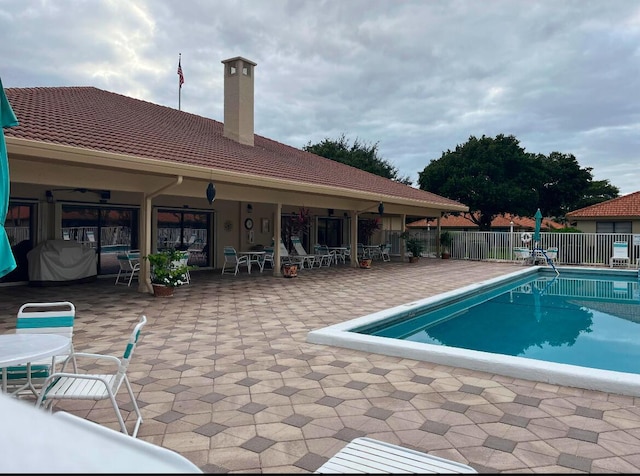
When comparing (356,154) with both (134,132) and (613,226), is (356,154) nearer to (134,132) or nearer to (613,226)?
(613,226)

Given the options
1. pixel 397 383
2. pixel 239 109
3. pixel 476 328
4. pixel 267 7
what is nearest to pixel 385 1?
pixel 267 7

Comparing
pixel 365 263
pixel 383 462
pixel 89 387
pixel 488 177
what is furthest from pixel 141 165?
pixel 488 177

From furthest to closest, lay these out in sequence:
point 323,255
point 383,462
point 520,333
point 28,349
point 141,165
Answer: point 323,255 < point 141,165 < point 520,333 < point 28,349 < point 383,462

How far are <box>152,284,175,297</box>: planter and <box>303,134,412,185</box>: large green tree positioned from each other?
26.1 m

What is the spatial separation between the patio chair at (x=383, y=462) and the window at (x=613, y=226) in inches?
984

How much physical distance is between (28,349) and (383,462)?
2.49 metres

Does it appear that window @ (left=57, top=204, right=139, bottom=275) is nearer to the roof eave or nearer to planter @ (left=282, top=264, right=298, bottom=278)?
the roof eave

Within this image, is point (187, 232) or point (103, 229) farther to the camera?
point (187, 232)

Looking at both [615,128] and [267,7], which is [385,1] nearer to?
[267,7]

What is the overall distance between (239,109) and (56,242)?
7.29 metres

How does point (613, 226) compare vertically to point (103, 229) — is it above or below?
above

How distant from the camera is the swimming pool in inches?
171

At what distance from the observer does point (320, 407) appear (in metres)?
3.55

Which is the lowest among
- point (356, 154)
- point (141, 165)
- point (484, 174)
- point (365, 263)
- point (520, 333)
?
point (520, 333)
